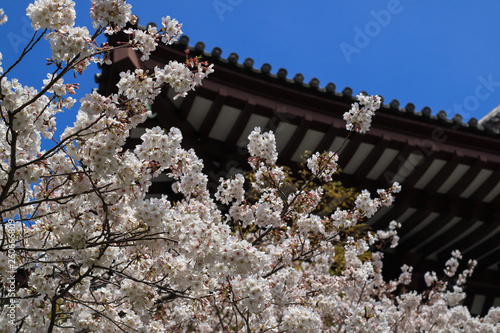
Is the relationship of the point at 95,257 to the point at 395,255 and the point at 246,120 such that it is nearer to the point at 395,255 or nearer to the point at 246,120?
the point at 246,120

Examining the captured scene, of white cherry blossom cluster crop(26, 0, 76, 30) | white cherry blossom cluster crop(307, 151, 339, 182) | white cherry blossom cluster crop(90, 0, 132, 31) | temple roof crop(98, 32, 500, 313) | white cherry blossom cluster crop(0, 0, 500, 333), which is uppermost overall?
temple roof crop(98, 32, 500, 313)

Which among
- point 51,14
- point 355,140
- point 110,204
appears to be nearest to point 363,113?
point 110,204

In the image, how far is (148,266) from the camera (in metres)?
4.17

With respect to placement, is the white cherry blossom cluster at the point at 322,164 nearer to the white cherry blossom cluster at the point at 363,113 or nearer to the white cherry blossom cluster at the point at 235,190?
the white cherry blossom cluster at the point at 363,113

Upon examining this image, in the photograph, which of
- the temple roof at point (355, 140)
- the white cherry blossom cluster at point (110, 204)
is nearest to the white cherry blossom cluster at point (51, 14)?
the white cherry blossom cluster at point (110, 204)

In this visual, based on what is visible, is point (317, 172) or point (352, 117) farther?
point (317, 172)

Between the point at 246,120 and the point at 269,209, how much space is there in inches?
170

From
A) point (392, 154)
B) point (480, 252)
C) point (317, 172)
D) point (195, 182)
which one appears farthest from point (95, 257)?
point (480, 252)

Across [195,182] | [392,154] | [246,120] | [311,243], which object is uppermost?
[392,154]

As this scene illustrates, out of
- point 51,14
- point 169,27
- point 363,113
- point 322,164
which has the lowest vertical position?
point 51,14

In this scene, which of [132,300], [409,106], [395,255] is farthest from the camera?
[395,255]

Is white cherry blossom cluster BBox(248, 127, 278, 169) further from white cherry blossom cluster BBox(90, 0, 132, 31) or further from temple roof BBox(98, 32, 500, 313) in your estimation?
temple roof BBox(98, 32, 500, 313)

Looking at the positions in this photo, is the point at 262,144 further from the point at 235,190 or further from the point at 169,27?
the point at 169,27

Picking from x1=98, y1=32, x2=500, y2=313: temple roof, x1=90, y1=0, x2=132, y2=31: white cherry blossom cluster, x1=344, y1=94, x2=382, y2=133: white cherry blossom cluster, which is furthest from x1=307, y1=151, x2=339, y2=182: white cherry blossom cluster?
x1=98, y1=32, x2=500, y2=313: temple roof
